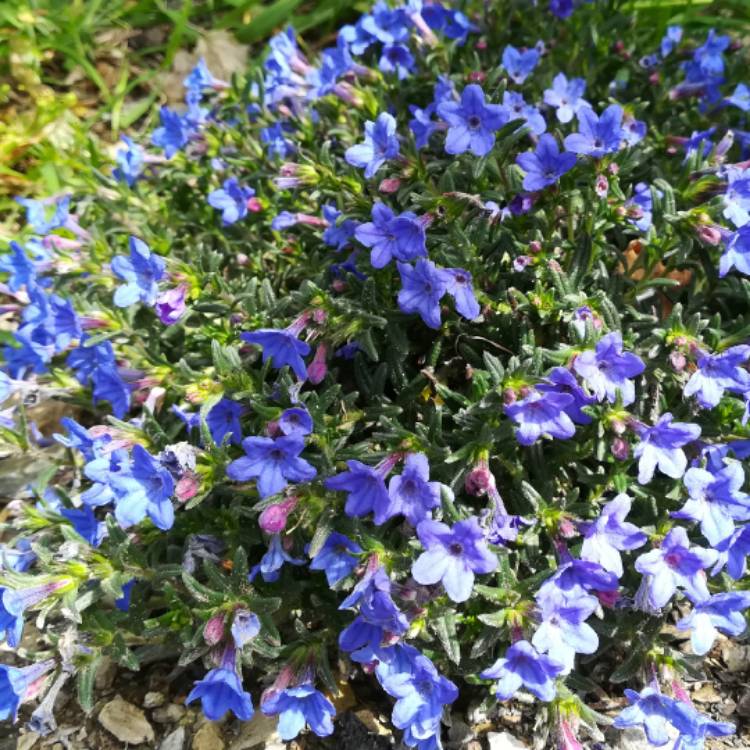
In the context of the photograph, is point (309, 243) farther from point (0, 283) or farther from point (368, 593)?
point (368, 593)

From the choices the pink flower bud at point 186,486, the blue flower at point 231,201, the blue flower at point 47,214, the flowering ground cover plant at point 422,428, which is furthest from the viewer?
the blue flower at point 47,214

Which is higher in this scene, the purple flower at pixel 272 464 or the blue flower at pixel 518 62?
the blue flower at pixel 518 62

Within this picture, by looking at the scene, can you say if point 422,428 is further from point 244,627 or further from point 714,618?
point 714,618

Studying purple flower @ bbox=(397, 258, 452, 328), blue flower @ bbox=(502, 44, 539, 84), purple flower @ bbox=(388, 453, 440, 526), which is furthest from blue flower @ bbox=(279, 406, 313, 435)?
blue flower @ bbox=(502, 44, 539, 84)

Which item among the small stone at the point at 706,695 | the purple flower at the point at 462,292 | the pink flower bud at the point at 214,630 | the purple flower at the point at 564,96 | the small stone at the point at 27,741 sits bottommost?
the small stone at the point at 27,741

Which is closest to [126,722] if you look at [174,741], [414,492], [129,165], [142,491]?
[174,741]

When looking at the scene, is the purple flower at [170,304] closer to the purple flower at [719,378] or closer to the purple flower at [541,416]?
the purple flower at [541,416]

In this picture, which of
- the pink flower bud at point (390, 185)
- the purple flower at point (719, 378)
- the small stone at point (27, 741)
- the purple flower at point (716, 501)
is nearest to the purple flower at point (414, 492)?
the purple flower at point (716, 501)

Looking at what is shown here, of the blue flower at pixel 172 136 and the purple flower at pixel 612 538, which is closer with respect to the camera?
the purple flower at pixel 612 538
